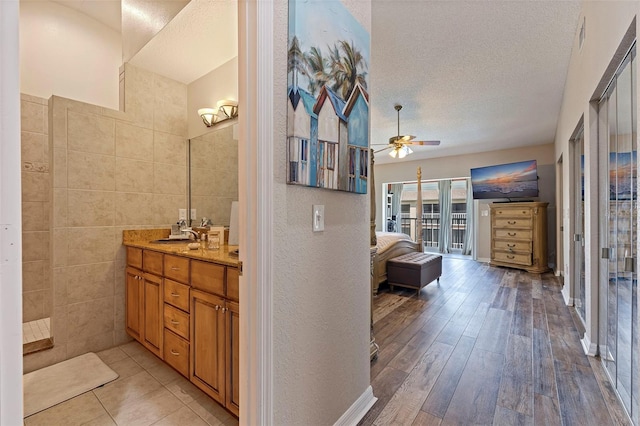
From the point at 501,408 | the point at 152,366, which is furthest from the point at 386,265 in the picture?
the point at 152,366

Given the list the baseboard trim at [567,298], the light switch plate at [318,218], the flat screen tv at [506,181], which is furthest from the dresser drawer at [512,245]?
the light switch plate at [318,218]

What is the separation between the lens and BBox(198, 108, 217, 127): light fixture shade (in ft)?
8.45

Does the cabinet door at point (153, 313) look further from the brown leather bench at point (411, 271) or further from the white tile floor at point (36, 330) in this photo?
the brown leather bench at point (411, 271)

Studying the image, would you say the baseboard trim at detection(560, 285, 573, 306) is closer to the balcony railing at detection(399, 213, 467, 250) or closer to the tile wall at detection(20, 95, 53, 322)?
the balcony railing at detection(399, 213, 467, 250)

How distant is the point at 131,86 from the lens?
8.28ft

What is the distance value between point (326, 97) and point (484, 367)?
216cm

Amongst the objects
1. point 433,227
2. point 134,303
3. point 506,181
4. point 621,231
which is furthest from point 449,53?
point 433,227

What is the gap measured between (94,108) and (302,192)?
88.5 inches

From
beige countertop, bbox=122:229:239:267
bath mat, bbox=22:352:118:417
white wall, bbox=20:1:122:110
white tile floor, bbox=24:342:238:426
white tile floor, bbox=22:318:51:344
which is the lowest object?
white tile floor, bbox=24:342:238:426

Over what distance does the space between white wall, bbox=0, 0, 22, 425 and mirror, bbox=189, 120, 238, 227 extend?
1.98 metres

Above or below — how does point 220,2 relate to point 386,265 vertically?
above

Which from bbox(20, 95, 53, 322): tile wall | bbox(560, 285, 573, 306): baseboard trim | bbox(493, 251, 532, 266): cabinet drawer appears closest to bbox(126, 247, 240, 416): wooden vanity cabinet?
bbox(20, 95, 53, 322): tile wall

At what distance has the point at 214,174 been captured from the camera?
268cm

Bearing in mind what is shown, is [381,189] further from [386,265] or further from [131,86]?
[131,86]
